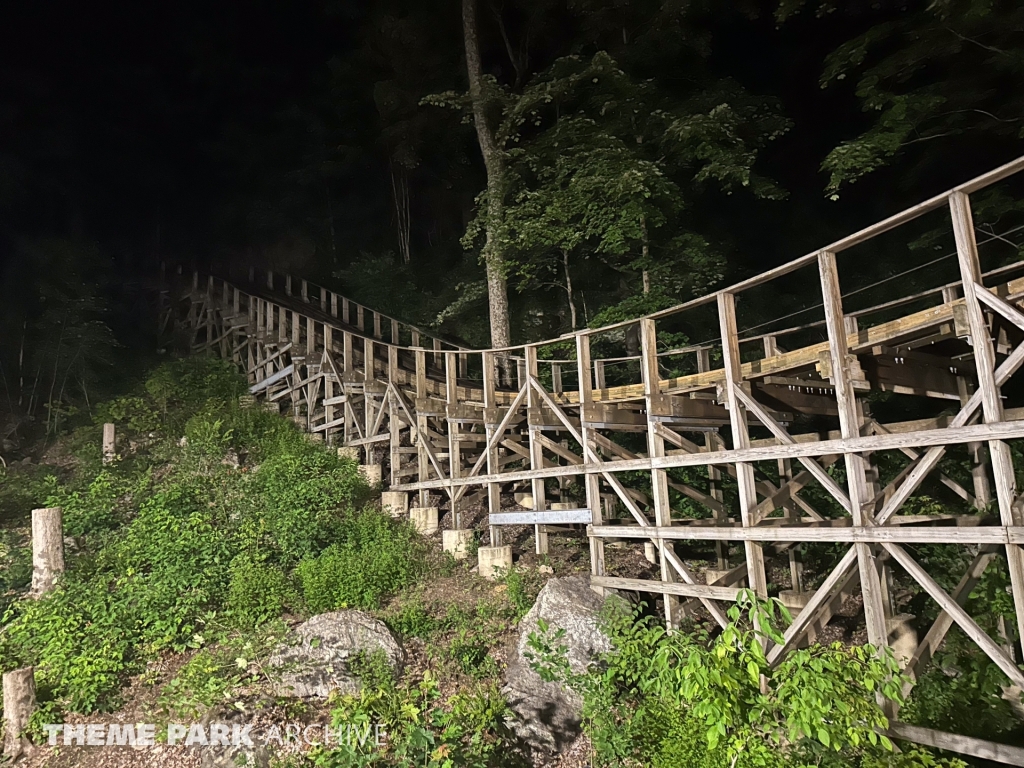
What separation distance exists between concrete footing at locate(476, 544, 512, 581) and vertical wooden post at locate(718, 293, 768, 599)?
12.7 ft

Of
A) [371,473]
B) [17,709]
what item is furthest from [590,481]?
[17,709]

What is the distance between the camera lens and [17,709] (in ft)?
22.5

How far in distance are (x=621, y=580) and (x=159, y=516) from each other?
25.0ft

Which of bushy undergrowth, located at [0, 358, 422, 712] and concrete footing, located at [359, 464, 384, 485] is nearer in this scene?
bushy undergrowth, located at [0, 358, 422, 712]

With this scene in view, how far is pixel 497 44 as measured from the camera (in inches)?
748

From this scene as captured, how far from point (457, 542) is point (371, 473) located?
2.87 m

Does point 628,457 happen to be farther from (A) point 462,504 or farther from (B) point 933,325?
(A) point 462,504

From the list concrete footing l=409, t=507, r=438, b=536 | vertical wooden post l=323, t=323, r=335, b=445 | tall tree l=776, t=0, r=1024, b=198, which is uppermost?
tall tree l=776, t=0, r=1024, b=198

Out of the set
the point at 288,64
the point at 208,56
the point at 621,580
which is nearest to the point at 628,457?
the point at 621,580

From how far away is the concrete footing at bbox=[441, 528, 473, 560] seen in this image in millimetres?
10422

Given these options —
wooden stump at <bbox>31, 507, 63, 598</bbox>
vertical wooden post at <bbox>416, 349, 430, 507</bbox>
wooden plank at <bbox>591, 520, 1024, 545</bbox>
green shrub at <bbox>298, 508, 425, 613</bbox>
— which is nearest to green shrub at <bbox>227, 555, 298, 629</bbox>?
green shrub at <bbox>298, 508, 425, 613</bbox>

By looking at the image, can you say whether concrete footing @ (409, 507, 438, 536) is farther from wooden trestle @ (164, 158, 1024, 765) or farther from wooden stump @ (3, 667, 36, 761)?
wooden stump @ (3, 667, 36, 761)

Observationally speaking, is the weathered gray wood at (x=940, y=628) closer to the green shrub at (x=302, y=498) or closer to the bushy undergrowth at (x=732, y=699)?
the bushy undergrowth at (x=732, y=699)

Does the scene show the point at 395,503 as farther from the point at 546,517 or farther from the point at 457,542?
the point at 546,517
